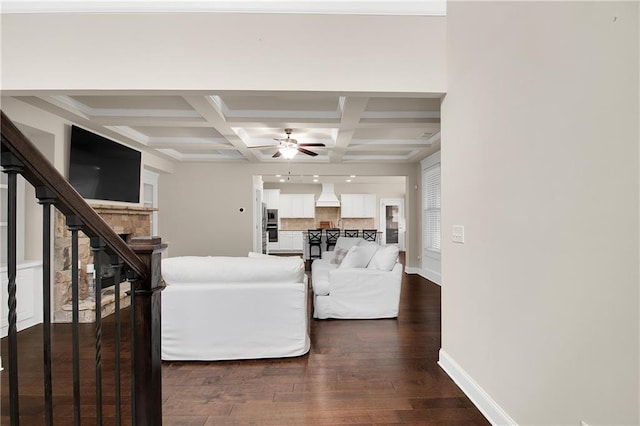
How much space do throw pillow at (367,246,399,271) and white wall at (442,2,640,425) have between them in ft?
5.61

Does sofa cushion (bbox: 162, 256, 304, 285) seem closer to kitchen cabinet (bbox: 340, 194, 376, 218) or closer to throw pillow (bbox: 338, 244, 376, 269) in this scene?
throw pillow (bbox: 338, 244, 376, 269)

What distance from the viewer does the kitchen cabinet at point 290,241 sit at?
11.8m

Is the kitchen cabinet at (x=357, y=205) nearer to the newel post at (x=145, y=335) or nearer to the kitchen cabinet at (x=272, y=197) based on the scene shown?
the kitchen cabinet at (x=272, y=197)

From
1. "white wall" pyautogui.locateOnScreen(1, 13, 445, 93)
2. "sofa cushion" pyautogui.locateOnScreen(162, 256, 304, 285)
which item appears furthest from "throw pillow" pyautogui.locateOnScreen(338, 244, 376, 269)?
"white wall" pyautogui.locateOnScreen(1, 13, 445, 93)

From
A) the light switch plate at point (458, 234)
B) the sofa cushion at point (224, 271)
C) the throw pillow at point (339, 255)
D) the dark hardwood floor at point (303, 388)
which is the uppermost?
the light switch plate at point (458, 234)

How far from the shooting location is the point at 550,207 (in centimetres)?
157

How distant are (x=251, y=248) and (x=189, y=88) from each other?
485 cm


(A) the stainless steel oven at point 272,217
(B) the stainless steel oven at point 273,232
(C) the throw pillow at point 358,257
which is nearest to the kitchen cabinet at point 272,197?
(A) the stainless steel oven at point 272,217

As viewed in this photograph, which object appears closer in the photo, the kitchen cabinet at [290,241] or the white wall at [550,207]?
the white wall at [550,207]

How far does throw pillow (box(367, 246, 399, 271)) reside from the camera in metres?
4.17

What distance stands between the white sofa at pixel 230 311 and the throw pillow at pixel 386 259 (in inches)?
60.1

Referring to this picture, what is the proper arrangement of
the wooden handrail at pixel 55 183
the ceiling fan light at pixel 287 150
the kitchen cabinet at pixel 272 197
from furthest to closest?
the kitchen cabinet at pixel 272 197 < the ceiling fan light at pixel 287 150 < the wooden handrail at pixel 55 183

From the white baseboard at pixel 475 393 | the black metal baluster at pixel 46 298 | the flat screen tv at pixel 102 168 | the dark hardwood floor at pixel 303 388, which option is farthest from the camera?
the flat screen tv at pixel 102 168

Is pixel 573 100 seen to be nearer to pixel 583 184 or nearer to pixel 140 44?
pixel 583 184
